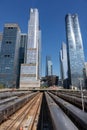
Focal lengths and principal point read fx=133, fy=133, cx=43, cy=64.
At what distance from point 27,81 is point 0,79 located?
43615 mm

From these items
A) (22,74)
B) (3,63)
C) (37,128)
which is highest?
(3,63)

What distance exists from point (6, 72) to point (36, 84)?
51476 mm

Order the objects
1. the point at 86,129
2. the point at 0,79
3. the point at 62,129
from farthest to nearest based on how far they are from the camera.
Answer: the point at 0,79
the point at 86,129
the point at 62,129

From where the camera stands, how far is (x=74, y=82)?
198625 millimetres

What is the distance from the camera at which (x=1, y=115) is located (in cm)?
1484

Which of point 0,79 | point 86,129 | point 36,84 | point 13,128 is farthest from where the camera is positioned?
point 0,79

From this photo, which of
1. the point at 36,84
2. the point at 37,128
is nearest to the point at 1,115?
the point at 37,128

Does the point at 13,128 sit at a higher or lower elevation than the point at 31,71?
lower

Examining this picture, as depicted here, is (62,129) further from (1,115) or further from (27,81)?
(27,81)

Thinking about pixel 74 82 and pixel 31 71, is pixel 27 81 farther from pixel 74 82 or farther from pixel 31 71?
pixel 74 82

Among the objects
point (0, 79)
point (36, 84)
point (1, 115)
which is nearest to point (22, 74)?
point (36, 84)

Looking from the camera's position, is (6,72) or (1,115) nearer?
(1,115)

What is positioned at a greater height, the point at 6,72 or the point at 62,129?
the point at 6,72

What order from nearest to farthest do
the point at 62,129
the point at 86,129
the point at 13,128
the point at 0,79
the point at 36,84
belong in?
1. the point at 62,129
2. the point at 86,129
3. the point at 13,128
4. the point at 36,84
5. the point at 0,79
